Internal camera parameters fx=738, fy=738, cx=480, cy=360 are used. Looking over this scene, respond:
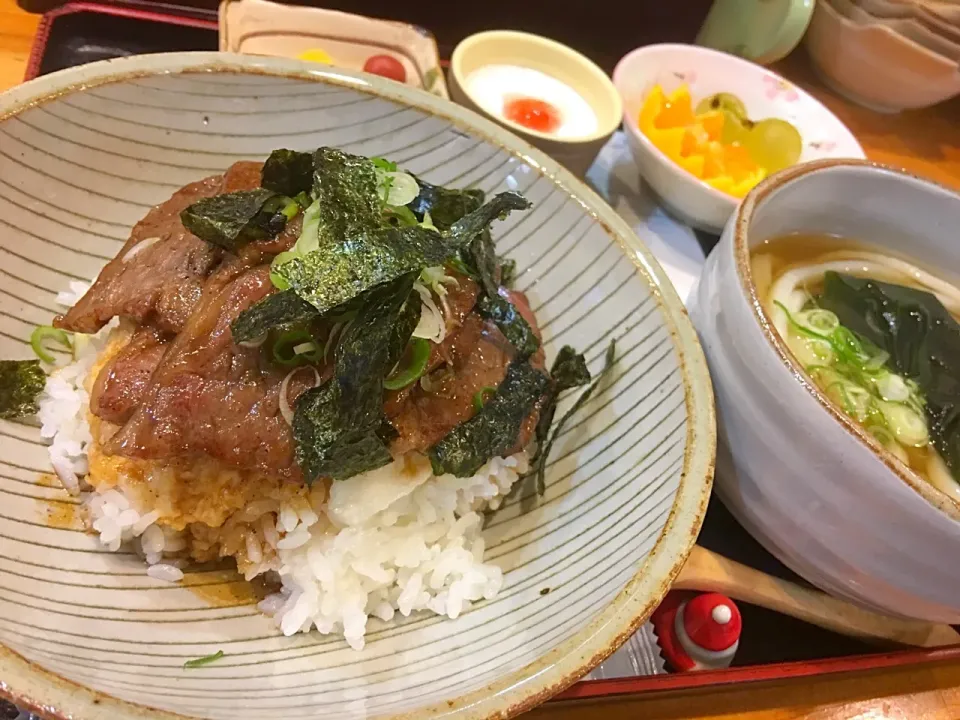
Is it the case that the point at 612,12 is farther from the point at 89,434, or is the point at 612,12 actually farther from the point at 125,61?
the point at 89,434

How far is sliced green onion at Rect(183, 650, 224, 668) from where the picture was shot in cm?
154

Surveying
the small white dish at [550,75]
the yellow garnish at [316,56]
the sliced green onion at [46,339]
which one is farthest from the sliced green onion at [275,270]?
the yellow garnish at [316,56]

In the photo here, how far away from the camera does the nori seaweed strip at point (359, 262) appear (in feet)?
5.14

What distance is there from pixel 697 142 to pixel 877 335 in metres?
1.49

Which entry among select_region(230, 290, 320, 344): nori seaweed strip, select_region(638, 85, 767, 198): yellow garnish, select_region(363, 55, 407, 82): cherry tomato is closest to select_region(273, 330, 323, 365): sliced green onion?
select_region(230, 290, 320, 344): nori seaweed strip

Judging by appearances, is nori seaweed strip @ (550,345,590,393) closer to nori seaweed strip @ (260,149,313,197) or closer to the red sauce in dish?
nori seaweed strip @ (260,149,313,197)

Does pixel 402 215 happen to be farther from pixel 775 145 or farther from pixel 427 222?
pixel 775 145

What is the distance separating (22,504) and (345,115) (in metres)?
1.42

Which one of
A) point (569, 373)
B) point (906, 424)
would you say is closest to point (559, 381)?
point (569, 373)

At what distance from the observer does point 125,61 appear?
208 centimetres

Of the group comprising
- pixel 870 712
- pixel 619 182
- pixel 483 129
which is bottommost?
pixel 870 712

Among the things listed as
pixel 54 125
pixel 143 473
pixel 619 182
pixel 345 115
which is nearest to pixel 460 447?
pixel 143 473

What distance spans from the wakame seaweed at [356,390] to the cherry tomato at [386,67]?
6.24ft

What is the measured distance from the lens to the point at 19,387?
6.13 ft
